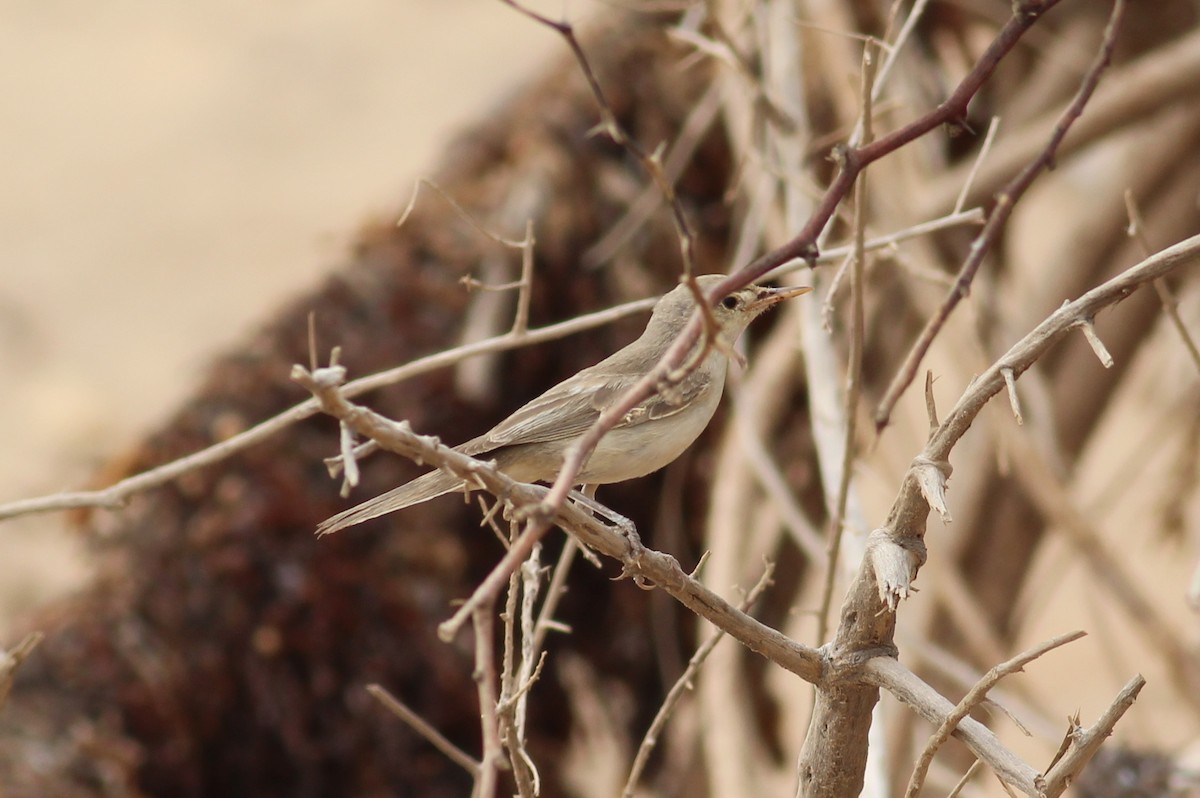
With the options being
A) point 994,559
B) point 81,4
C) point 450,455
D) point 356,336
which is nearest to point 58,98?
point 81,4

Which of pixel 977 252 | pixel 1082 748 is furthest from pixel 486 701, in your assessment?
pixel 977 252

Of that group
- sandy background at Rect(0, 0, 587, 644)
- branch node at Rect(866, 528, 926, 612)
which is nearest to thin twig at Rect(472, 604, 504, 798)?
branch node at Rect(866, 528, 926, 612)

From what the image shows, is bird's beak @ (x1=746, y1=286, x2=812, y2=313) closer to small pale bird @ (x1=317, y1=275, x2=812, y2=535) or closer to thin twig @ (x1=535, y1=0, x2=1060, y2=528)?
small pale bird @ (x1=317, y1=275, x2=812, y2=535)

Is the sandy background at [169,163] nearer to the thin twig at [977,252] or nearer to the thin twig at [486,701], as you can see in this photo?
the thin twig at [977,252]

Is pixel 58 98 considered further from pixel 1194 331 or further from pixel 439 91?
pixel 1194 331

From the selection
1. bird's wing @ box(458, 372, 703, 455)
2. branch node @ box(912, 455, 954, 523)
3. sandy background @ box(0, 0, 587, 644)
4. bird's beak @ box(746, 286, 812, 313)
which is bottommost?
sandy background @ box(0, 0, 587, 644)

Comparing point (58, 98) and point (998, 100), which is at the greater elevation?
point (998, 100)
